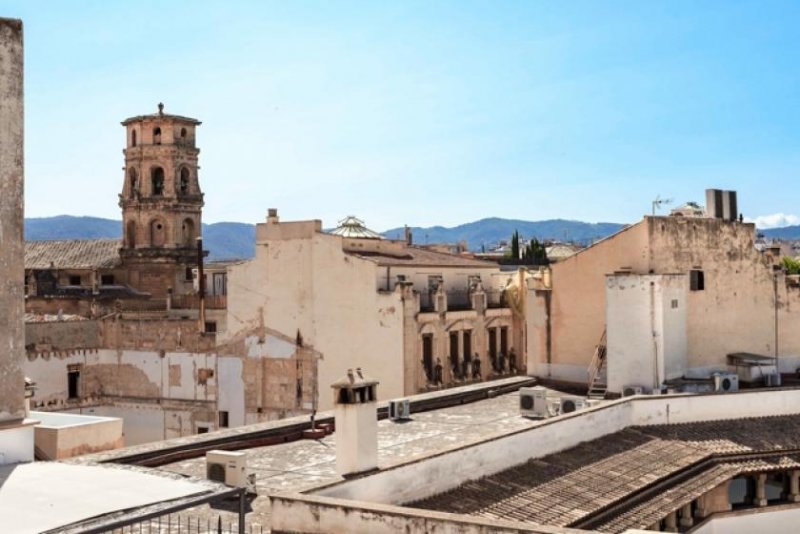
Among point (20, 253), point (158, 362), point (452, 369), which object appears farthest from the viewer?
point (158, 362)

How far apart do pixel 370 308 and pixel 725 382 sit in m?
14.6

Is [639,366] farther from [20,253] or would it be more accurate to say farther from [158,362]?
[158,362]

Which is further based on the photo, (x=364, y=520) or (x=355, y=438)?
(x=355, y=438)

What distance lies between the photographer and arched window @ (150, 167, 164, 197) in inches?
2557

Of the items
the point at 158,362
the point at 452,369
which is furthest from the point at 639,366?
the point at 158,362

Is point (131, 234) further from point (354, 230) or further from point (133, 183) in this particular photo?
point (354, 230)

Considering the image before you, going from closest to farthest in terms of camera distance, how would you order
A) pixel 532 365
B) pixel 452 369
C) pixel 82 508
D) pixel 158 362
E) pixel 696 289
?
pixel 82 508, pixel 696 289, pixel 532 365, pixel 452 369, pixel 158 362

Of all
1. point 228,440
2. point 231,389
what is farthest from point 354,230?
point 228,440

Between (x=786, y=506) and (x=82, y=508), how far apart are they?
1760cm

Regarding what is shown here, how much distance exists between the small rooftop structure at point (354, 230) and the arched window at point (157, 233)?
77.9 feet

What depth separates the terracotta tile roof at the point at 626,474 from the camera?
55.7ft

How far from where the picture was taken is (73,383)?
47.0 meters

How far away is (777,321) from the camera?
107 ft

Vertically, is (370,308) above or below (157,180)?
below
